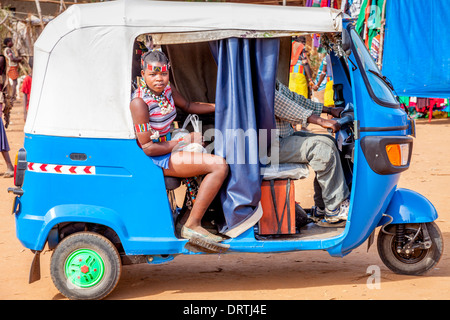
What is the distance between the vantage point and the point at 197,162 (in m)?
4.67

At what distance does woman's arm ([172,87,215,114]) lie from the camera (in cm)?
505

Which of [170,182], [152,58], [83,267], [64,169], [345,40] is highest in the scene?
[345,40]

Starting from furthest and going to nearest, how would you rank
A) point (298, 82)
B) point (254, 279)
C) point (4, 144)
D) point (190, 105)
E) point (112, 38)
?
1. point (298, 82)
2. point (4, 144)
3. point (254, 279)
4. point (190, 105)
5. point (112, 38)

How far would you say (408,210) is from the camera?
4996 millimetres

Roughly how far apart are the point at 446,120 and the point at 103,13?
13682mm

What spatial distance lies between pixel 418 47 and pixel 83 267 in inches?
429

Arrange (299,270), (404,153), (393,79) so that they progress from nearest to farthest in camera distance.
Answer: (404,153) → (299,270) → (393,79)

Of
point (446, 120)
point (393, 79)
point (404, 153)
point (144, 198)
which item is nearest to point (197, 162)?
point (144, 198)

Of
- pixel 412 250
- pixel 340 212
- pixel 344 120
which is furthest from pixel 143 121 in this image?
pixel 412 250

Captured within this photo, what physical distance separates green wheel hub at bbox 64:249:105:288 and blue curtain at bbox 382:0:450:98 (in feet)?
35.1

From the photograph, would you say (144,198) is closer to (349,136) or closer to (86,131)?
(86,131)

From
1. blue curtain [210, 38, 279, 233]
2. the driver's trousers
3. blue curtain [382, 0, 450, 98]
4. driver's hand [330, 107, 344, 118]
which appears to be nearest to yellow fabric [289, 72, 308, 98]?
blue curtain [382, 0, 450, 98]

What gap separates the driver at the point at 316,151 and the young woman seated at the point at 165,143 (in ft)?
1.99

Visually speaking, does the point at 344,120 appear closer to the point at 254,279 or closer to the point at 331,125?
the point at 331,125
